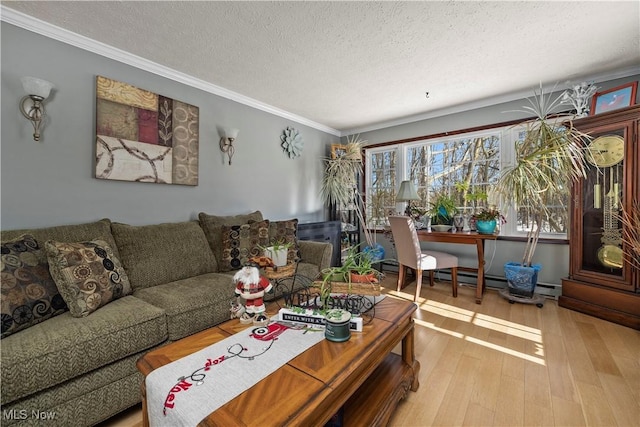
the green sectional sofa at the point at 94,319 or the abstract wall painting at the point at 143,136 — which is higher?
the abstract wall painting at the point at 143,136

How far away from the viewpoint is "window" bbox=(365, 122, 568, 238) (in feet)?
10.8

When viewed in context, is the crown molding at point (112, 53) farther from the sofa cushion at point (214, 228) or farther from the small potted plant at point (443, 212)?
the small potted plant at point (443, 212)

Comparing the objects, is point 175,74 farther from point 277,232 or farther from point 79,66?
point 277,232

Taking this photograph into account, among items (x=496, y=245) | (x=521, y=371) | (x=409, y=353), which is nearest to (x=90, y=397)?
(x=409, y=353)

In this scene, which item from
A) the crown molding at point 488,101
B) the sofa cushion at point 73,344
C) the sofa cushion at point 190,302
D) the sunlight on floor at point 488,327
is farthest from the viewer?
the crown molding at point 488,101

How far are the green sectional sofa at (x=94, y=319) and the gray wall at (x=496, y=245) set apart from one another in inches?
120

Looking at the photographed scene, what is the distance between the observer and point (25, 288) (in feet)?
4.50

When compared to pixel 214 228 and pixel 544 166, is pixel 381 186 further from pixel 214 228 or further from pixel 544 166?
pixel 214 228

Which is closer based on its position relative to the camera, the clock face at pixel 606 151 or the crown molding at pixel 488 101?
the clock face at pixel 606 151

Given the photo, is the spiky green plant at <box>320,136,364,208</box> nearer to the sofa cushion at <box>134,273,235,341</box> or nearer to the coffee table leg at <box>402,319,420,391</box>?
the sofa cushion at <box>134,273,235,341</box>

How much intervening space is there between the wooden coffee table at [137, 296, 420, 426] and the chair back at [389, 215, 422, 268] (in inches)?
55.7

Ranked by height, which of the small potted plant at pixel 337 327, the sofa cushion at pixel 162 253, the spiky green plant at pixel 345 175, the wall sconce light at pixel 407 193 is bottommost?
the small potted plant at pixel 337 327

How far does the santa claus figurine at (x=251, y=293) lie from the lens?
1.32 meters

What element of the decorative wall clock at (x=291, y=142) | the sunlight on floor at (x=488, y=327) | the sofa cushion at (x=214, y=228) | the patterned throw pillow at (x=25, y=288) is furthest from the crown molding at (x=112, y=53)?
the sunlight on floor at (x=488, y=327)
